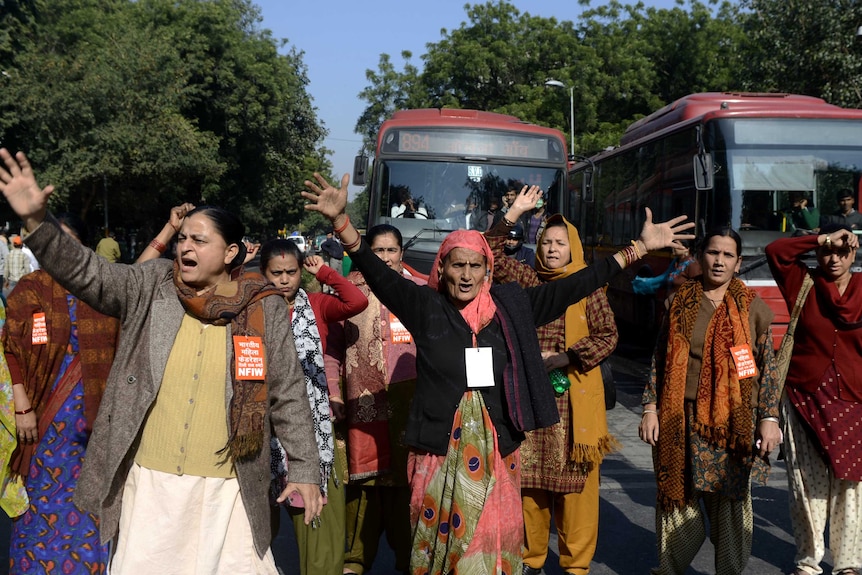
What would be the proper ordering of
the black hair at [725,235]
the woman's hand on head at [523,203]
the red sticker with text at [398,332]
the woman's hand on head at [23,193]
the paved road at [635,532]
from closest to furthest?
1. the woman's hand on head at [23,193]
2. the woman's hand on head at [523,203]
3. the black hair at [725,235]
4. the red sticker with text at [398,332]
5. the paved road at [635,532]

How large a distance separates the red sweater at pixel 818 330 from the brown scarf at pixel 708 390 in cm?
49

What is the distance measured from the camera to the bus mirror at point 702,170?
407 inches

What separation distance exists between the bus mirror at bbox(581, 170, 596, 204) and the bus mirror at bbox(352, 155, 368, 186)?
2.85m

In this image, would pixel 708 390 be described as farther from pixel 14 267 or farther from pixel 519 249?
pixel 14 267

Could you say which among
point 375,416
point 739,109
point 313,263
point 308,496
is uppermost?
point 739,109

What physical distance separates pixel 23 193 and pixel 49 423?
1.89 m

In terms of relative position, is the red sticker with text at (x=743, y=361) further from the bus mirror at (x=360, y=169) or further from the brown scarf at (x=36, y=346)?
the bus mirror at (x=360, y=169)

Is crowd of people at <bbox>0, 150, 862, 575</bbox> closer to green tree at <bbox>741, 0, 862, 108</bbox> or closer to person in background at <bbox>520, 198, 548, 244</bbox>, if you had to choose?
person in background at <bbox>520, 198, 548, 244</bbox>

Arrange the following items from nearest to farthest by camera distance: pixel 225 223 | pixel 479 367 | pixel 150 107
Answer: pixel 225 223
pixel 479 367
pixel 150 107

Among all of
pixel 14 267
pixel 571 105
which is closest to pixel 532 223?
pixel 14 267

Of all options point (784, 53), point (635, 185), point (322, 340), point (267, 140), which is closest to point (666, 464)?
point (322, 340)

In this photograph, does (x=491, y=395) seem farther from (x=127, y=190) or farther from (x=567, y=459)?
(x=127, y=190)

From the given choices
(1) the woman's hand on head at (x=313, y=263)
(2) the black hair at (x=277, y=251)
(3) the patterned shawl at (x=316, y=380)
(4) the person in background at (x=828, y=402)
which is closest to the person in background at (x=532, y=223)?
(4) the person in background at (x=828, y=402)

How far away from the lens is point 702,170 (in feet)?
34.3
